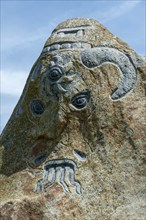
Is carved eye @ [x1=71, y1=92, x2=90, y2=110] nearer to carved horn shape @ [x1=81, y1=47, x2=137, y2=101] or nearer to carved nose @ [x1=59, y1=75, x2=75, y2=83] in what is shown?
carved nose @ [x1=59, y1=75, x2=75, y2=83]

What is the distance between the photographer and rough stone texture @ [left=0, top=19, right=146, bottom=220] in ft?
24.1

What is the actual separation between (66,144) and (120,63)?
3.46ft

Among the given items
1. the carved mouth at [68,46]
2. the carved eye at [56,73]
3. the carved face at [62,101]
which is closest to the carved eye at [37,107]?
the carved face at [62,101]

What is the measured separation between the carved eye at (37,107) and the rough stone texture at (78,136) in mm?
11

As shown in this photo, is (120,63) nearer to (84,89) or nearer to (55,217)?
(84,89)

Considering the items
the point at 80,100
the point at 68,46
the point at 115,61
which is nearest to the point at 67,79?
the point at 80,100

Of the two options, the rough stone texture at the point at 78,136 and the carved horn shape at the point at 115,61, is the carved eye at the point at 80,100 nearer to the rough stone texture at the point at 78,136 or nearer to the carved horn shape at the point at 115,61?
the rough stone texture at the point at 78,136

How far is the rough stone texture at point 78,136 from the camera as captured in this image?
7348 mm

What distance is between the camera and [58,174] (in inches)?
300

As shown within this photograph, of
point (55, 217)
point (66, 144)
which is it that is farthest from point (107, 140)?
point (55, 217)

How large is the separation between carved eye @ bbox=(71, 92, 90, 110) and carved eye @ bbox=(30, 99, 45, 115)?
15.8 inches

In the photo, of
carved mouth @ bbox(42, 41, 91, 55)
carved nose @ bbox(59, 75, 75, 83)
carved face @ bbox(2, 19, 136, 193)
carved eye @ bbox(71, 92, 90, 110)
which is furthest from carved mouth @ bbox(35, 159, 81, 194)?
carved mouth @ bbox(42, 41, 91, 55)

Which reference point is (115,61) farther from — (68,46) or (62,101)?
(62,101)

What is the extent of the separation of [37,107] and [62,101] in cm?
37
